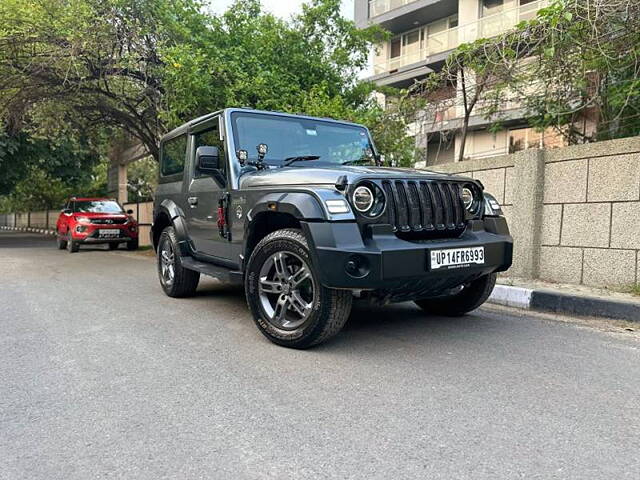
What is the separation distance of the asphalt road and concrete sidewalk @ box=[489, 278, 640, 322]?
0.44 metres

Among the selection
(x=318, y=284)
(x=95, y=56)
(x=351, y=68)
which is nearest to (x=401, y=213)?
(x=318, y=284)

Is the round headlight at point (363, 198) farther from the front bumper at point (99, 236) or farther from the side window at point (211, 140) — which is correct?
the front bumper at point (99, 236)

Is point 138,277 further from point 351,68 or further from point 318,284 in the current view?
point 351,68

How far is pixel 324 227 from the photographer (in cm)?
337

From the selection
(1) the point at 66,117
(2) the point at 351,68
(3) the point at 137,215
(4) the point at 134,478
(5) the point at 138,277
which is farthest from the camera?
(3) the point at 137,215

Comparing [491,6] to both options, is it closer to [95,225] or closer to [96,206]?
[96,206]

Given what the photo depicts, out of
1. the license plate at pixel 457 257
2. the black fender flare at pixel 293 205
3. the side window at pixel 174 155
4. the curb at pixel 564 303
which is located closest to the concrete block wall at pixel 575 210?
the curb at pixel 564 303

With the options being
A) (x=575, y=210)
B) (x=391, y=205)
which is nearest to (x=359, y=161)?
(x=391, y=205)

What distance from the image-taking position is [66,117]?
14.0m

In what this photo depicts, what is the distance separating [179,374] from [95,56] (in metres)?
9.86

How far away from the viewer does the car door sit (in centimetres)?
479

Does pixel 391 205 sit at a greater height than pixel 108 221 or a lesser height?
greater

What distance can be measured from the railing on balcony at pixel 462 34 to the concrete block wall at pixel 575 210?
389 inches

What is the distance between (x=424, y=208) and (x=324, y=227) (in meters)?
0.81
